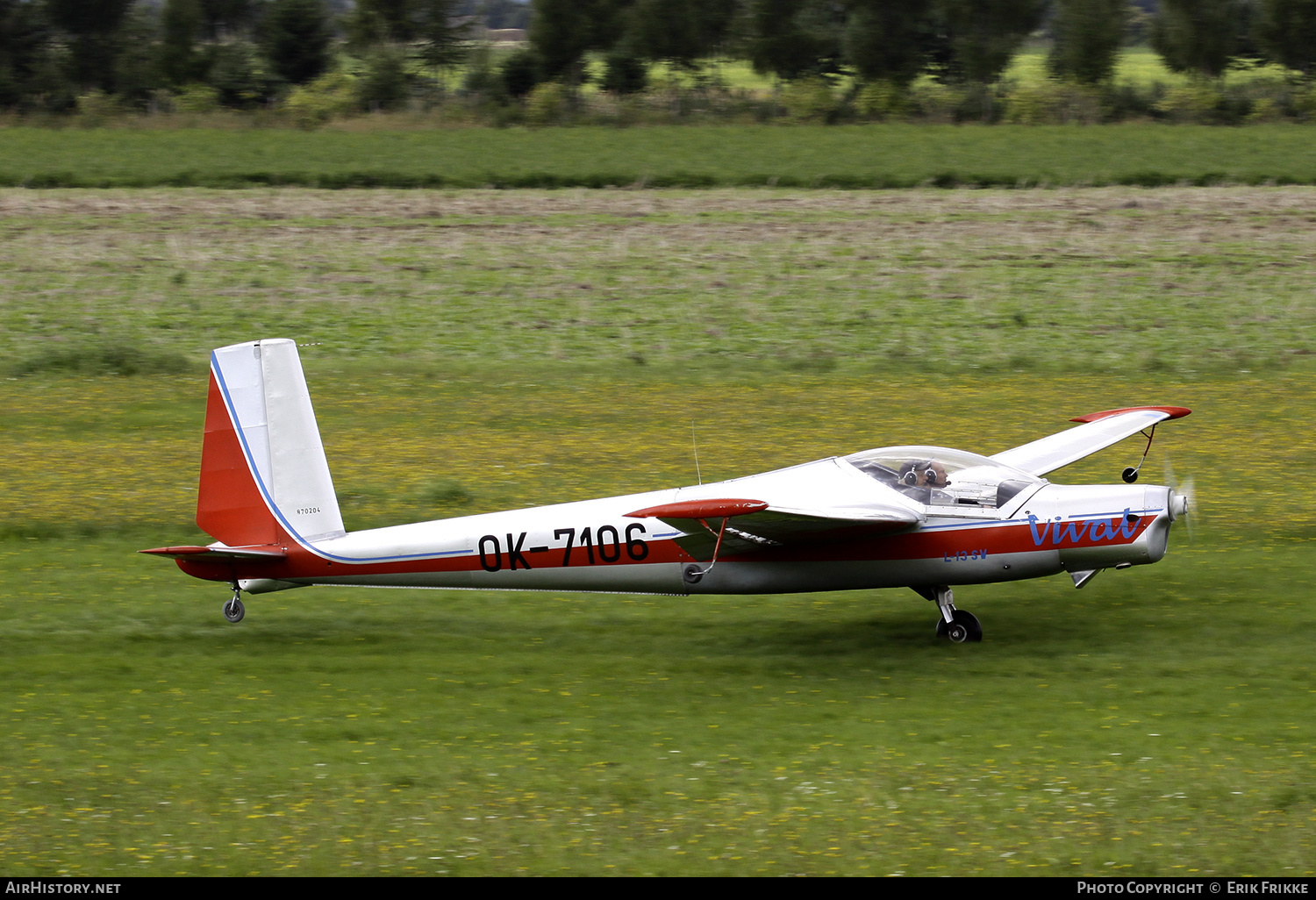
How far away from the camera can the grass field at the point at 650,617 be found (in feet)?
35.2

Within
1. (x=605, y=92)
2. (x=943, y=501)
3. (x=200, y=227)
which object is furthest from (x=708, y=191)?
(x=943, y=501)

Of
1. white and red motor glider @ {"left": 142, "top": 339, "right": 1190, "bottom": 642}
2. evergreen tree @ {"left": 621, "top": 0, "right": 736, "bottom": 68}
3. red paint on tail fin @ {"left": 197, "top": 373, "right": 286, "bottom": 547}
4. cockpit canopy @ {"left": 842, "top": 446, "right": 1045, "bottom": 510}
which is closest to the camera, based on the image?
white and red motor glider @ {"left": 142, "top": 339, "right": 1190, "bottom": 642}

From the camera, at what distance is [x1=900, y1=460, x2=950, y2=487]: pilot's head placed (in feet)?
47.2

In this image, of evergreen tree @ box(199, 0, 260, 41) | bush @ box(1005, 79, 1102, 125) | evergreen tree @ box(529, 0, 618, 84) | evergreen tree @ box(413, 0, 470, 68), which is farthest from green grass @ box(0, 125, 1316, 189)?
evergreen tree @ box(199, 0, 260, 41)

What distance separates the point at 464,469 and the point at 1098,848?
13992mm

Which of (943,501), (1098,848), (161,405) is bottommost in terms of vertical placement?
(161,405)

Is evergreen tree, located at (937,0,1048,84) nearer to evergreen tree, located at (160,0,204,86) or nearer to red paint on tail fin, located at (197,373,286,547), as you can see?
evergreen tree, located at (160,0,204,86)

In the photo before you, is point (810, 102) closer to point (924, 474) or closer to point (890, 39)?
point (890, 39)

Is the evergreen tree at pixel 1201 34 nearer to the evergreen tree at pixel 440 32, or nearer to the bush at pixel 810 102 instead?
the bush at pixel 810 102

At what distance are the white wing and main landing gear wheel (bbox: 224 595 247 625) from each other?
336 inches

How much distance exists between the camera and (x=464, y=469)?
883 inches

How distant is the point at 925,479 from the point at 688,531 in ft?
8.35

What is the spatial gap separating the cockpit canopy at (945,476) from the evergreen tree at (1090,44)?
202ft
